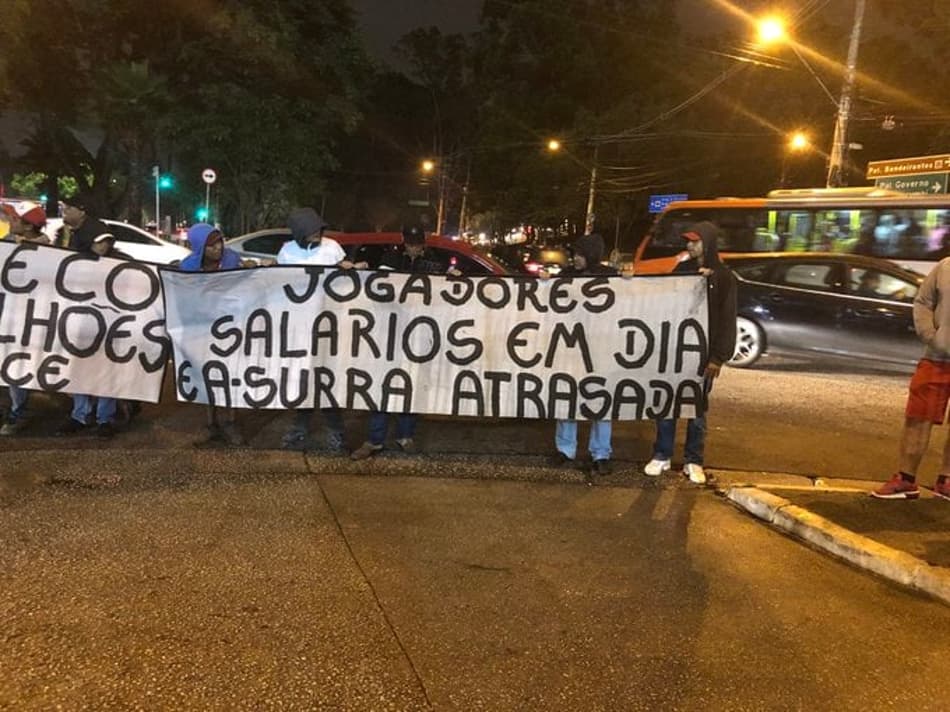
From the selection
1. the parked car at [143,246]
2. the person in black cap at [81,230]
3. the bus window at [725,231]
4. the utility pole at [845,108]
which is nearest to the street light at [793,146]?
the utility pole at [845,108]

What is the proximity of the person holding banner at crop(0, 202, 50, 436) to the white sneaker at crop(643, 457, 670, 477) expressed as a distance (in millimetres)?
4424

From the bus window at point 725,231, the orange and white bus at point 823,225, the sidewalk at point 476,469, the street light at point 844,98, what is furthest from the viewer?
the street light at point 844,98

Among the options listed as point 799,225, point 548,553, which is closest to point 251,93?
point 799,225

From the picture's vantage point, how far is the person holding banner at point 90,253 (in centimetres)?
586

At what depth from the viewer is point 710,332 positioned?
563 cm

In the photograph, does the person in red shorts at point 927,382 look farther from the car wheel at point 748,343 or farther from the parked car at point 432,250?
the car wheel at point 748,343

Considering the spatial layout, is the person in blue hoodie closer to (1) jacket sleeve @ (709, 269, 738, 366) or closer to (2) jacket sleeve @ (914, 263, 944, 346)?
(1) jacket sleeve @ (709, 269, 738, 366)

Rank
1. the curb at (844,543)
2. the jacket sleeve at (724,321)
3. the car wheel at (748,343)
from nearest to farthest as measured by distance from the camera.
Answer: the curb at (844,543)
the jacket sleeve at (724,321)
the car wheel at (748,343)

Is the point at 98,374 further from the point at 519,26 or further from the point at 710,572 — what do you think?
the point at 519,26

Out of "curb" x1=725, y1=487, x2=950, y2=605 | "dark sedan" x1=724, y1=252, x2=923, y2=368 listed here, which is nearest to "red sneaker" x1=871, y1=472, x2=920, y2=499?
"curb" x1=725, y1=487, x2=950, y2=605

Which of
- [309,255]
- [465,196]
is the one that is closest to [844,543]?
[309,255]

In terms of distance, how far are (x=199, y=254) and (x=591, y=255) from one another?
2.85 metres

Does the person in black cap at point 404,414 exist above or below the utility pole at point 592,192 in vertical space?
below

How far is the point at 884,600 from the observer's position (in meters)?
3.94
